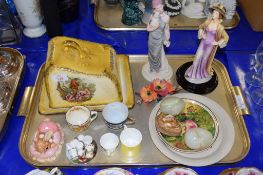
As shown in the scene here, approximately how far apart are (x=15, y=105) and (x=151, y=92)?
0.49 meters

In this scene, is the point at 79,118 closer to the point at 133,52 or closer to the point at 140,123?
the point at 140,123

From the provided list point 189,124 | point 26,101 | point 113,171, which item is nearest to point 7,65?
point 26,101

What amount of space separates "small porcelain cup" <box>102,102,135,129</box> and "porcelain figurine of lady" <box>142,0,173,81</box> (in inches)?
8.2

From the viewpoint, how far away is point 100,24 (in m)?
1.40

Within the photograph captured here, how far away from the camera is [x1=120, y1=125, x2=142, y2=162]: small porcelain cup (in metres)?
0.96

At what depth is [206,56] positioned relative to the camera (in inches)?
41.6

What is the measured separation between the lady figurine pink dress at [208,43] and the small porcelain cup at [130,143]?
310 mm

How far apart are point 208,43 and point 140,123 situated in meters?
0.34

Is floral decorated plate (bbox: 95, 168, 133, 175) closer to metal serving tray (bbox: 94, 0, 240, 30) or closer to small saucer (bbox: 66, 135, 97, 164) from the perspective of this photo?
small saucer (bbox: 66, 135, 97, 164)

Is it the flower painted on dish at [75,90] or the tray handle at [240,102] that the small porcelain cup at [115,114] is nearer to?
the flower painted on dish at [75,90]

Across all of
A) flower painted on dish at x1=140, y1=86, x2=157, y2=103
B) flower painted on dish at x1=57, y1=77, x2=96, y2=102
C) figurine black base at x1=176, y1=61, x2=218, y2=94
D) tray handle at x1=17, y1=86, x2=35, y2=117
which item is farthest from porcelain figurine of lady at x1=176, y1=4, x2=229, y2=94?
tray handle at x1=17, y1=86, x2=35, y2=117

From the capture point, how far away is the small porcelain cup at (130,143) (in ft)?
3.14

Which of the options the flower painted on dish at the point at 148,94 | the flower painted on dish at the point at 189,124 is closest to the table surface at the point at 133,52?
the flower painted on dish at the point at 189,124

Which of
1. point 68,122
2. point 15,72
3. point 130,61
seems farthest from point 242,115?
point 15,72
